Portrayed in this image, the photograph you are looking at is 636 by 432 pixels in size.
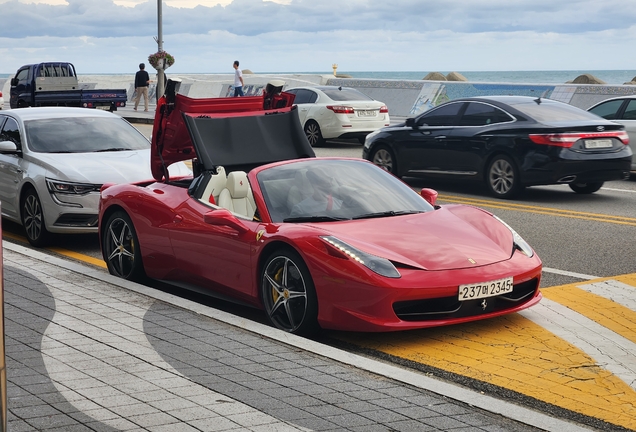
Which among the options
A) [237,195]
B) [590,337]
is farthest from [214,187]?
[590,337]

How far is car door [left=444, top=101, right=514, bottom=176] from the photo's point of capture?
48.1 feet

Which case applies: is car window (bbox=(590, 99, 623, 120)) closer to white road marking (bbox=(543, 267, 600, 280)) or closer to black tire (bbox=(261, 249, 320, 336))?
white road marking (bbox=(543, 267, 600, 280))

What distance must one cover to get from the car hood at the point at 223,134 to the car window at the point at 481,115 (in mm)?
6289

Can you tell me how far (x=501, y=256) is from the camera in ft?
22.2

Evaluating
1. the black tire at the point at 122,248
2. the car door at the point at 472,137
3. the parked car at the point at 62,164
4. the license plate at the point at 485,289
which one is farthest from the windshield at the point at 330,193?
the car door at the point at 472,137

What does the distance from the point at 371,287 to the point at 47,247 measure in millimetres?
5626

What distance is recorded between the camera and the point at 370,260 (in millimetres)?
6312

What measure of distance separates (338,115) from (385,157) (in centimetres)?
683

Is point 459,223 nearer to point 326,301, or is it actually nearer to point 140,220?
point 326,301

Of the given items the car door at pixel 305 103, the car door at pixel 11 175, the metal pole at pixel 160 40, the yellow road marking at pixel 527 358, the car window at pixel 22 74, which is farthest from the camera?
the car window at pixel 22 74

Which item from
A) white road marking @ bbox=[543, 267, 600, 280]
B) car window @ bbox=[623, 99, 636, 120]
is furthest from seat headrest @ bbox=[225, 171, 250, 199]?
car window @ bbox=[623, 99, 636, 120]

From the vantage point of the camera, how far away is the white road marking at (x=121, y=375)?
470 centimetres

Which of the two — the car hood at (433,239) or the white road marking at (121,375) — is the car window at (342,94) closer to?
the car hood at (433,239)

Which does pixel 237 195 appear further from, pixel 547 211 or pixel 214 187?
pixel 547 211
